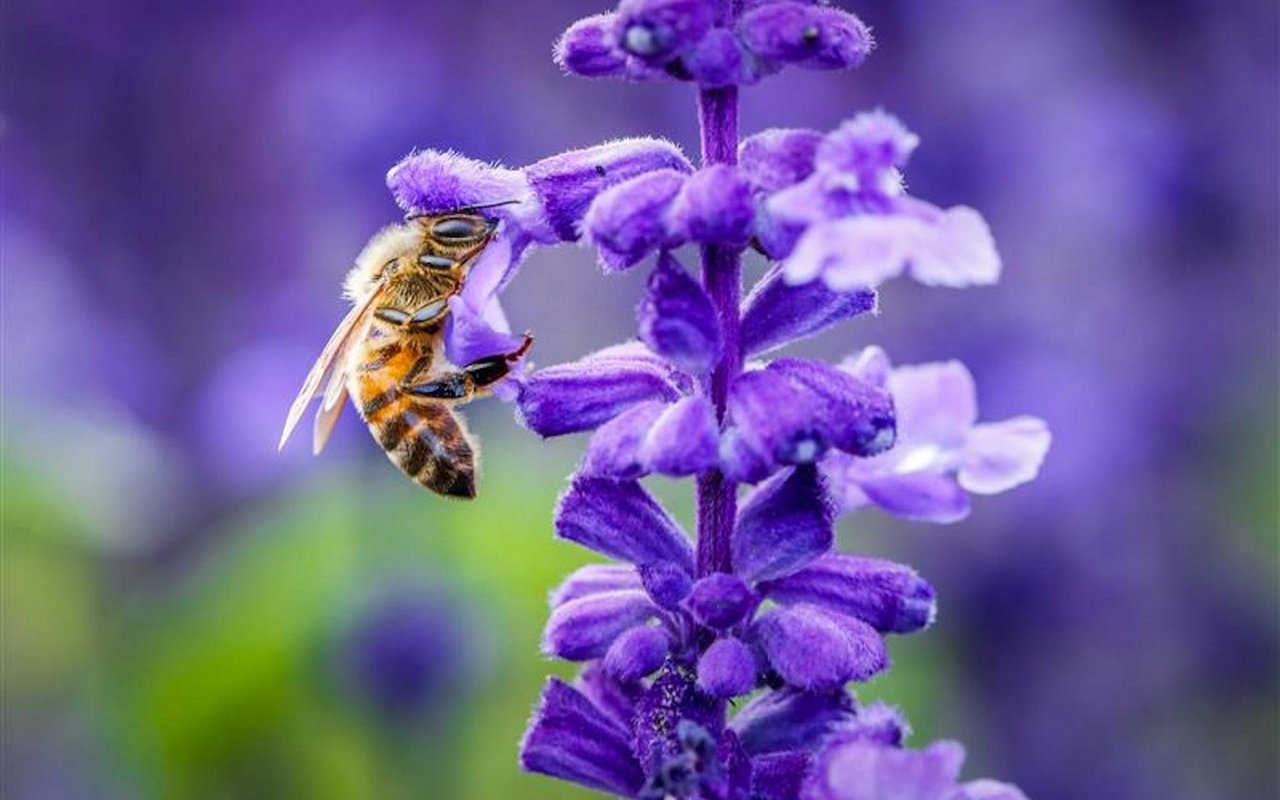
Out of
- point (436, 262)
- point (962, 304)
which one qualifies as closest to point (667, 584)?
point (436, 262)

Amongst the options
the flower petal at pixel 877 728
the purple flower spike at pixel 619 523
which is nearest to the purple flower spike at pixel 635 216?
the purple flower spike at pixel 619 523

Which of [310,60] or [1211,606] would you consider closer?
[1211,606]

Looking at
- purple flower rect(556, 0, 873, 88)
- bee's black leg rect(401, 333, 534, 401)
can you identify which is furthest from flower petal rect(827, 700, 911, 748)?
purple flower rect(556, 0, 873, 88)

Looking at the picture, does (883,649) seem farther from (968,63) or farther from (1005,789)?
(968,63)

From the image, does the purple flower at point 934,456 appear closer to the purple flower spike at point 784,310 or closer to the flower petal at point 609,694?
the purple flower spike at point 784,310

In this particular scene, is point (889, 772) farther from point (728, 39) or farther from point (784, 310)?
point (728, 39)

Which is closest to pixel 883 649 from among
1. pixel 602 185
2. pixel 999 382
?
pixel 602 185
